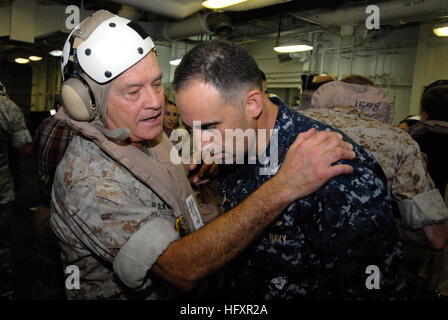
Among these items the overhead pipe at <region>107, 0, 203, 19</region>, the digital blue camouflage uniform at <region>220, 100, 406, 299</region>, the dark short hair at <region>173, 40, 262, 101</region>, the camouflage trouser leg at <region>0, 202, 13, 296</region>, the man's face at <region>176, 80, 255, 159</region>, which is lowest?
the camouflage trouser leg at <region>0, 202, 13, 296</region>

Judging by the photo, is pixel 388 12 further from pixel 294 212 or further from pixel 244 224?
pixel 244 224

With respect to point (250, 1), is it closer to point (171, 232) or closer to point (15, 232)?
point (171, 232)

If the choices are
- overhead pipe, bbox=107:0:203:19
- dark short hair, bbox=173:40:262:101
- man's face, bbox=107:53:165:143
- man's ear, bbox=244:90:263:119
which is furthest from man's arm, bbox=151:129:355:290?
overhead pipe, bbox=107:0:203:19

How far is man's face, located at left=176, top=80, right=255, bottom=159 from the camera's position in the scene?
151 cm

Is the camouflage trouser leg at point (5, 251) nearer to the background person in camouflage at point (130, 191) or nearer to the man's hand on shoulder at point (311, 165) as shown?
the background person in camouflage at point (130, 191)

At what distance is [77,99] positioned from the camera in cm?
159

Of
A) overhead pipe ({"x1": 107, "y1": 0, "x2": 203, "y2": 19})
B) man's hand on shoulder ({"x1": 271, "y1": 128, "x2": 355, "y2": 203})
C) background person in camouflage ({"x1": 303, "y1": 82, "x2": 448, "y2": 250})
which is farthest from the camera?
overhead pipe ({"x1": 107, "y1": 0, "x2": 203, "y2": 19})

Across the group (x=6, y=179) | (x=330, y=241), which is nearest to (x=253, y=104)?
(x=330, y=241)

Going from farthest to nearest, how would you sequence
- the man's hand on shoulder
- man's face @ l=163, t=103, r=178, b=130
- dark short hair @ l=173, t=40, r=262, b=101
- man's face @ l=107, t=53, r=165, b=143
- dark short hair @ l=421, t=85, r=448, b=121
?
man's face @ l=163, t=103, r=178, b=130
dark short hair @ l=421, t=85, r=448, b=121
man's face @ l=107, t=53, r=165, b=143
dark short hair @ l=173, t=40, r=262, b=101
the man's hand on shoulder

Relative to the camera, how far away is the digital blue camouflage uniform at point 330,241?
136 centimetres

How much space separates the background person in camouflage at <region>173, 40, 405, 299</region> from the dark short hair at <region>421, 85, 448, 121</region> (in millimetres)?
2520

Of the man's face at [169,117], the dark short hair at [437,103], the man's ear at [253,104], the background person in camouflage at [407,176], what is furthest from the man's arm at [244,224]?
the man's face at [169,117]

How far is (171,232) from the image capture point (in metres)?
1.43
